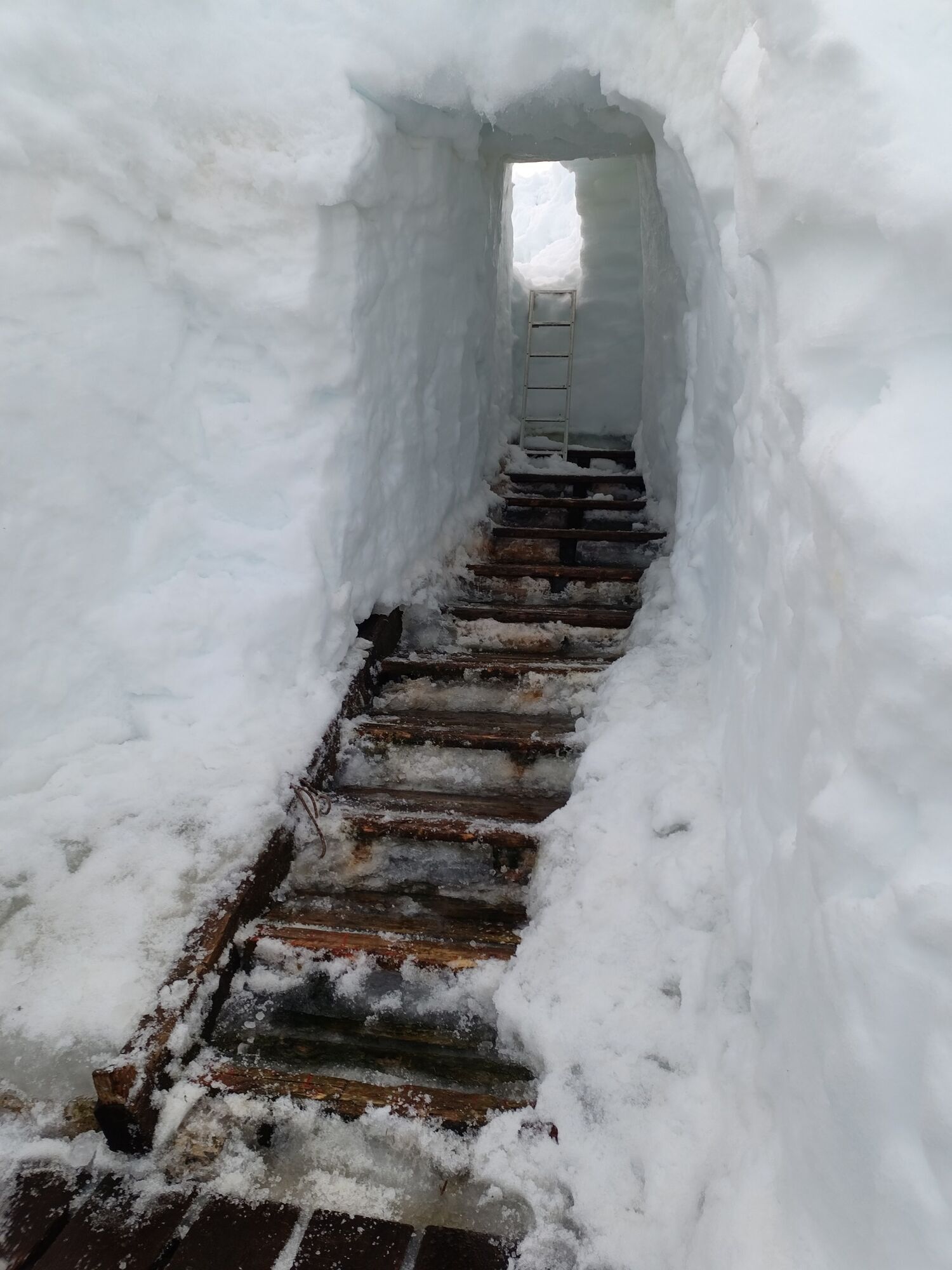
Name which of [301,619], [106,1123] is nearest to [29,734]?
[301,619]

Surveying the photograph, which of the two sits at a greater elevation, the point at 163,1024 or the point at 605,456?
the point at 605,456

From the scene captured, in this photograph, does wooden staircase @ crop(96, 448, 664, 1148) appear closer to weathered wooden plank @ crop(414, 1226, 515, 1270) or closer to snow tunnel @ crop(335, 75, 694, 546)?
weathered wooden plank @ crop(414, 1226, 515, 1270)

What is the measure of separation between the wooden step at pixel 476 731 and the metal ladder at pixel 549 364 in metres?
3.47

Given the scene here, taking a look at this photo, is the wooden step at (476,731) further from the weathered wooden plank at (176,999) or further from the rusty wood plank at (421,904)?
the rusty wood plank at (421,904)

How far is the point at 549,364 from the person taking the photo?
7398 millimetres

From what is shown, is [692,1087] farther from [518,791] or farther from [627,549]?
[627,549]

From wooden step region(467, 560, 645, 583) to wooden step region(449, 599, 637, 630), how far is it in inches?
10.9

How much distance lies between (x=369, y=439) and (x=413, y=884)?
1.67 metres

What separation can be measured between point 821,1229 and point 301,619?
7.10 feet

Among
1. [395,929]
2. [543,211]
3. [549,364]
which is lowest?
[395,929]

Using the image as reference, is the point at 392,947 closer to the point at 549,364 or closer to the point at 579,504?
the point at 579,504

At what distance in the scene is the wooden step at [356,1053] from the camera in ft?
6.11

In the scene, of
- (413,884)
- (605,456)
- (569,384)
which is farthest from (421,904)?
(569,384)

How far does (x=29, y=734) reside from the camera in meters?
2.50
